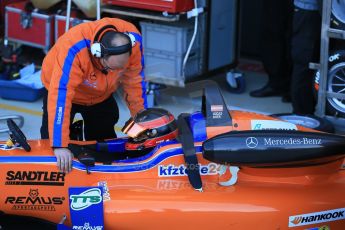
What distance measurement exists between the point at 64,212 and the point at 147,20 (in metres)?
3.46

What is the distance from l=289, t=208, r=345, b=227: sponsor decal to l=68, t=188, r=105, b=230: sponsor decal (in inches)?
40.3

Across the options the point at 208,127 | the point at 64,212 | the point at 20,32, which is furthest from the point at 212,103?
the point at 20,32

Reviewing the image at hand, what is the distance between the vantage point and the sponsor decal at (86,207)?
4.02 m

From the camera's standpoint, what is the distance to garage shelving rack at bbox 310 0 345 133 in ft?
19.8

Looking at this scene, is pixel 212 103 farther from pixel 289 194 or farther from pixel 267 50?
pixel 267 50

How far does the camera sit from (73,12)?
761cm

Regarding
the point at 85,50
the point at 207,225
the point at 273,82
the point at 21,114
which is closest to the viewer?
the point at 207,225

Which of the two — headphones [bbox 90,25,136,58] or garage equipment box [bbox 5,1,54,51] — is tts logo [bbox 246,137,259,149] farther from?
garage equipment box [bbox 5,1,54,51]

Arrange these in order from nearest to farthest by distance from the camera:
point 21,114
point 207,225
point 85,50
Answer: point 207,225
point 85,50
point 21,114

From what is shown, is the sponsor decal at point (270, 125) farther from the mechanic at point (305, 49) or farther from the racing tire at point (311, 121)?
the mechanic at point (305, 49)

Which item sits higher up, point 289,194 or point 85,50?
point 85,50

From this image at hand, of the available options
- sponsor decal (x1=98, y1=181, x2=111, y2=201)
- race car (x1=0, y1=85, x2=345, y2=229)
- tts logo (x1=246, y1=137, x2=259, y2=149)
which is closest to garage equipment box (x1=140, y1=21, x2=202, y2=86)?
race car (x1=0, y1=85, x2=345, y2=229)

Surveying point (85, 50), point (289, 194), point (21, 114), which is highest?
point (85, 50)

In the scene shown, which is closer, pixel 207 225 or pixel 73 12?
pixel 207 225
